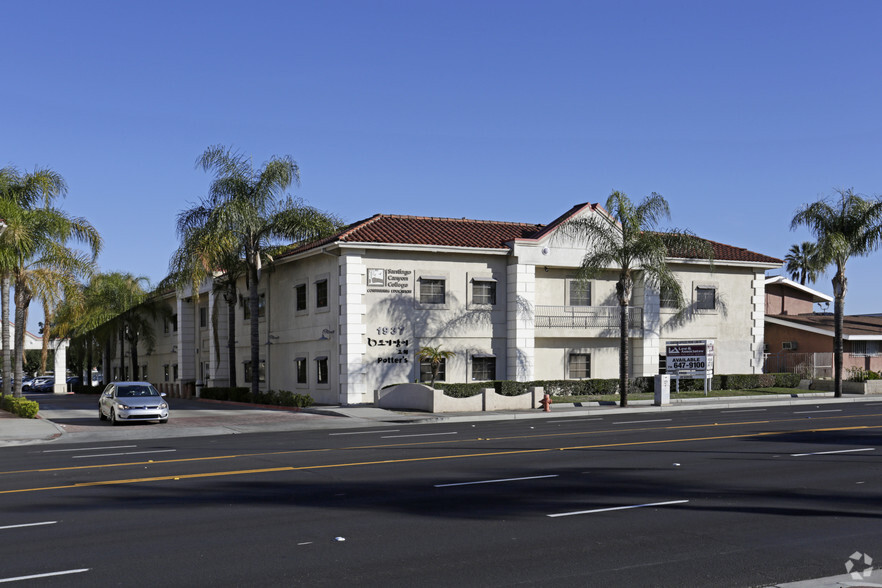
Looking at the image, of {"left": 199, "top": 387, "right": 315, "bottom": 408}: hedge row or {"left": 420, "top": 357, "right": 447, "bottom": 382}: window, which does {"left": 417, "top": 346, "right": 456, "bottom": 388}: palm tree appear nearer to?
{"left": 420, "top": 357, "right": 447, "bottom": 382}: window

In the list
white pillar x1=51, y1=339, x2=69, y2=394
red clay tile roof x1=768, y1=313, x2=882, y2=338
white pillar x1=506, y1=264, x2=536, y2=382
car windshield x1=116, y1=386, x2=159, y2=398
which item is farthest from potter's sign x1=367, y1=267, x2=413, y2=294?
white pillar x1=51, y1=339, x2=69, y2=394

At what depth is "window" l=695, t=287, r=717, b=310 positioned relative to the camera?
142 ft

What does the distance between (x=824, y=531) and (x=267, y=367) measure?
115 feet

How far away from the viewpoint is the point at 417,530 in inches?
388

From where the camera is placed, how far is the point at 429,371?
36969 millimetres

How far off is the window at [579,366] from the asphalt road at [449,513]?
20.3m

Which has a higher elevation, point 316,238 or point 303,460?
point 316,238

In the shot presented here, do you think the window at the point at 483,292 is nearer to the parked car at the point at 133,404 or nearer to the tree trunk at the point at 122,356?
the parked car at the point at 133,404

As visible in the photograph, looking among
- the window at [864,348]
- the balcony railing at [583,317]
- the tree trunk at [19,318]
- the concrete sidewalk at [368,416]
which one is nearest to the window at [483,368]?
the balcony railing at [583,317]

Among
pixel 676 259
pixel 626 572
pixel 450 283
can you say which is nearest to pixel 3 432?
pixel 450 283

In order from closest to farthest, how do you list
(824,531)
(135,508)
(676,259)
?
(824,531) → (135,508) → (676,259)

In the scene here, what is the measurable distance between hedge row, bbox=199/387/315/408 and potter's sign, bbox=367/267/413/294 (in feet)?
17.3

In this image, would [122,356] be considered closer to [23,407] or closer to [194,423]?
[23,407]

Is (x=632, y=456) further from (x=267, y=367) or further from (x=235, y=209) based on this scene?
(x=267, y=367)
